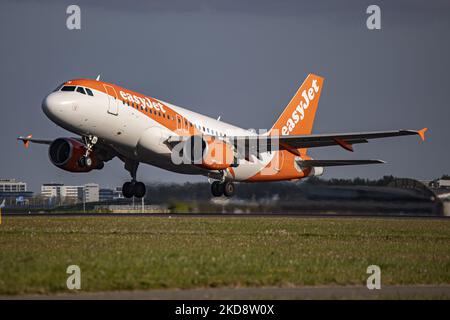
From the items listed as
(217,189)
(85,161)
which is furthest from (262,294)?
(217,189)

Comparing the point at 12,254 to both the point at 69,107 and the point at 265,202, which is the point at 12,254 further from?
the point at 265,202

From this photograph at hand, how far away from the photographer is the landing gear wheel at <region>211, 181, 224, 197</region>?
1946 inches

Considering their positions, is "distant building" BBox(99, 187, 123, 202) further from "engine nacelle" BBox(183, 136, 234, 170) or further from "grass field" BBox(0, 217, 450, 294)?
"grass field" BBox(0, 217, 450, 294)

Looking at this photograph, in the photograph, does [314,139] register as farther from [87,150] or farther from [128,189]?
[87,150]

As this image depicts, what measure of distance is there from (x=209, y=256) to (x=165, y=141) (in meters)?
22.6

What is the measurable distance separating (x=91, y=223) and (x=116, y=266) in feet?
61.4

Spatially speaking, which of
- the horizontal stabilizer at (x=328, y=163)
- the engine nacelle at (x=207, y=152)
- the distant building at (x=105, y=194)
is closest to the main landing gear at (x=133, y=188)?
the engine nacelle at (x=207, y=152)

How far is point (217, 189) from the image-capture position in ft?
163

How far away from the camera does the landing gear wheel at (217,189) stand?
4944cm

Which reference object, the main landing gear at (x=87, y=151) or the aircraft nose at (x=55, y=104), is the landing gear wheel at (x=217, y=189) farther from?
the aircraft nose at (x=55, y=104)

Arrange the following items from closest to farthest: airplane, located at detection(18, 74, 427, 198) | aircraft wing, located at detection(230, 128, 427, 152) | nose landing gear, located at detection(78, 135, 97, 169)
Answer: airplane, located at detection(18, 74, 427, 198)
nose landing gear, located at detection(78, 135, 97, 169)
aircraft wing, located at detection(230, 128, 427, 152)

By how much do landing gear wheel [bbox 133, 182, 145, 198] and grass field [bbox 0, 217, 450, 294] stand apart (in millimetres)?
14659

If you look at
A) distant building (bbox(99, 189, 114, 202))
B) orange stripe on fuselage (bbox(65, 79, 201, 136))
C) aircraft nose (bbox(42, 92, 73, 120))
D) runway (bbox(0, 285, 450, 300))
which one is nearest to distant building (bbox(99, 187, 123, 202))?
distant building (bbox(99, 189, 114, 202))

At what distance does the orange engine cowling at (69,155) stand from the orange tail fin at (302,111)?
47.3 feet
